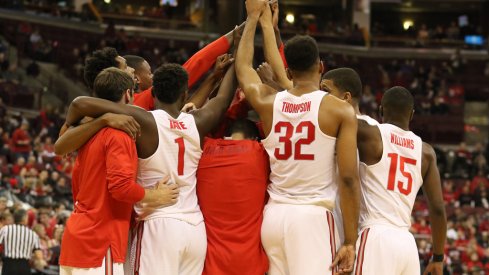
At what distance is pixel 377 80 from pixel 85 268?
2572cm

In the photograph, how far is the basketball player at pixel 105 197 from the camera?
4.66 m

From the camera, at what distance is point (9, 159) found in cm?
1642

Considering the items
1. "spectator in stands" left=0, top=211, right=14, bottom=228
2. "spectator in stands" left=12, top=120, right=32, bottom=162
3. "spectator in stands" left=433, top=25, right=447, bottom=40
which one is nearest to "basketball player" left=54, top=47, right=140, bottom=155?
"spectator in stands" left=0, top=211, right=14, bottom=228

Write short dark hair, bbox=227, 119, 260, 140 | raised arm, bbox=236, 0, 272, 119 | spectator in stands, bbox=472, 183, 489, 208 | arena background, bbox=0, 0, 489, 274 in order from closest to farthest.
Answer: raised arm, bbox=236, 0, 272, 119 < short dark hair, bbox=227, 119, 260, 140 < arena background, bbox=0, 0, 489, 274 < spectator in stands, bbox=472, 183, 489, 208

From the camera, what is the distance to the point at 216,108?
5195mm

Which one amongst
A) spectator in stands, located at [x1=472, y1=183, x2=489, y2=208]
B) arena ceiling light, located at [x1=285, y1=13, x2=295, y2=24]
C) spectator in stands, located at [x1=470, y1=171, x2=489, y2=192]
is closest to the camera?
spectator in stands, located at [x1=472, y1=183, x2=489, y2=208]

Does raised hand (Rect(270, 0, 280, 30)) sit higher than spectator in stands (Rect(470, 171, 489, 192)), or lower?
higher

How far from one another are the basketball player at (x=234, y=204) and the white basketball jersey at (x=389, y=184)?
0.66 m

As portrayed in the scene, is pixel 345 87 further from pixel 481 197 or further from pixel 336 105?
pixel 481 197

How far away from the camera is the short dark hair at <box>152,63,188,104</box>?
196 inches

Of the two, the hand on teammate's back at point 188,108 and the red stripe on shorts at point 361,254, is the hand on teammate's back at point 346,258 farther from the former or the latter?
the hand on teammate's back at point 188,108

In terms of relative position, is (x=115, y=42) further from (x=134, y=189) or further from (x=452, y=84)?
(x=134, y=189)

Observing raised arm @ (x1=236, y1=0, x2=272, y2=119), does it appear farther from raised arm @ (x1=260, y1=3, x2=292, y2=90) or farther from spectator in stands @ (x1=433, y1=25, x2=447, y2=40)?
spectator in stands @ (x1=433, y1=25, x2=447, y2=40)

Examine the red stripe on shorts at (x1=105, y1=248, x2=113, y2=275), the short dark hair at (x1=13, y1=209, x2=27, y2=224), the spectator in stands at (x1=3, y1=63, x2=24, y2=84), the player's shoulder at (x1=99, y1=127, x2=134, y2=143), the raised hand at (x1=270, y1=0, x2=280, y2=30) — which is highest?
the raised hand at (x1=270, y1=0, x2=280, y2=30)
